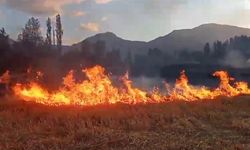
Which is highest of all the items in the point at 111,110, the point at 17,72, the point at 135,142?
the point at 17,72

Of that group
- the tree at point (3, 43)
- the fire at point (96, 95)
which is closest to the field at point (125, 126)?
the fire at point (96, 95)

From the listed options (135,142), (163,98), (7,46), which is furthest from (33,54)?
(135,142)

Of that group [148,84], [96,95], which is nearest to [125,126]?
[96,95]

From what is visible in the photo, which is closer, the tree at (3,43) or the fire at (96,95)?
Result: the fire at (96,95)

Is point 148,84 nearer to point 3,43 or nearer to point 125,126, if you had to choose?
point 3,43

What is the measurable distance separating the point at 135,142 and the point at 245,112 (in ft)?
46.4

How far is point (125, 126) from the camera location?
84.8ft

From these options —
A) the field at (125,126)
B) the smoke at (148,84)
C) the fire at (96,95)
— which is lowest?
the field at (125,126)

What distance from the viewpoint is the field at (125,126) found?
21.0m

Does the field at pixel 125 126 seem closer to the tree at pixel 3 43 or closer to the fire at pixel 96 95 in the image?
the fire at pixel 96 95

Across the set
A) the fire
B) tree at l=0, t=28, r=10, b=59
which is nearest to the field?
the fire

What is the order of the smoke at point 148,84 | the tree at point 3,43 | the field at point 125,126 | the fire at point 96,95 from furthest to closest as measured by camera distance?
the smoke at point 148,84, the tree at point 3,43, the fire at point 96,95, the field at point 125,126

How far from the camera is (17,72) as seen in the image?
56.1m

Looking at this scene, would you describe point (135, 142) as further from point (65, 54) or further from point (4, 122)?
point (65, 54)
